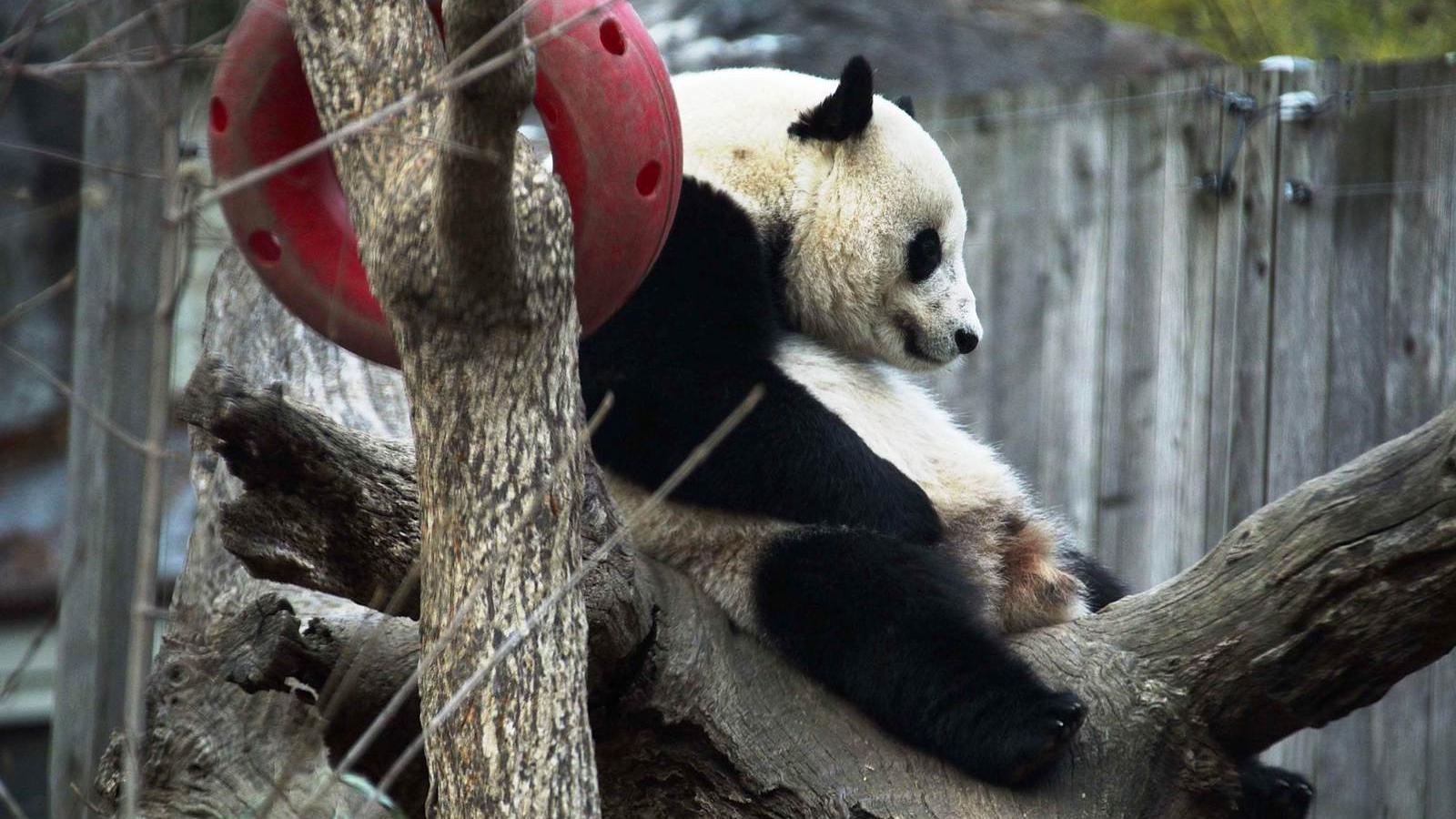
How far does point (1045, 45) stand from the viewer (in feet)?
19.8

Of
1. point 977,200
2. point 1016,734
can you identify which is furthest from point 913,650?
point 977,200

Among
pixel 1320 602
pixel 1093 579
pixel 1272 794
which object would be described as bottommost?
pixel 1272 794

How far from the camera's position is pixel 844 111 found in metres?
3.03

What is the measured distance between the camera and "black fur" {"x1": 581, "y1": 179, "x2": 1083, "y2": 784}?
2.50m

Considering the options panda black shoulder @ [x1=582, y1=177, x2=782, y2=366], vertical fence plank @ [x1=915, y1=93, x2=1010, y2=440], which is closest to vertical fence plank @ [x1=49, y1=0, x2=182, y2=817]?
panda black shoulder @ [x1=582, y1=177, x2=782, y2=366]

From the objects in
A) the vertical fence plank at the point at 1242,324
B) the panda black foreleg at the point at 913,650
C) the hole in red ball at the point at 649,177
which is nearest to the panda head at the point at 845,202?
the panda black foreleg at the point at 913,650

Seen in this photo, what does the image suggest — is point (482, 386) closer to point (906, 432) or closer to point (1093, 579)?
point (906, 432)

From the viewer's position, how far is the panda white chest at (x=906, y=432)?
2.99m

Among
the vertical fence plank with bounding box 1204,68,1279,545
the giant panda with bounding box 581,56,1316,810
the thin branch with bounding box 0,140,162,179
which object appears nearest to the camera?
the thin branch with bounding box 0,140,162,179

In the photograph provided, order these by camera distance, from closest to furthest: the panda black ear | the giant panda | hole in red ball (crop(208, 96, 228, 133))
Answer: hole in red ball (crop(208, 96, 228, 133)), the giant panda, the panda black ear

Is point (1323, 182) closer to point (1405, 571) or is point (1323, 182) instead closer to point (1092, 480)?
point (1092, 480)

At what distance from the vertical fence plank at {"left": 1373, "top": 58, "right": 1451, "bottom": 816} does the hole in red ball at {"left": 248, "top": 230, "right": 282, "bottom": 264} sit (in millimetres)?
2953

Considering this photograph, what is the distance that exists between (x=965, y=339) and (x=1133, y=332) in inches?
55.6

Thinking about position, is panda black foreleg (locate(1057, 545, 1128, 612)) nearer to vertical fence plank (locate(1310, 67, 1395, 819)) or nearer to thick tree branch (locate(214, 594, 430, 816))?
vertical fence plank (locate(1310, 67, 1395, 819))
